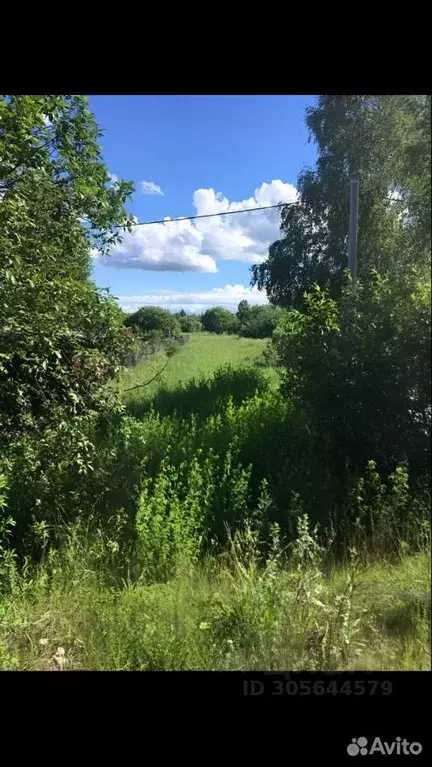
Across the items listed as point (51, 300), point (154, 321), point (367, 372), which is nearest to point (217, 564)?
point (367, 372)

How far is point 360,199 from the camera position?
7.40 feet

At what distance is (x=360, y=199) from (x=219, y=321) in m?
1.04

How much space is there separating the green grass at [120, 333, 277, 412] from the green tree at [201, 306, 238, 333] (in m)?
0.10

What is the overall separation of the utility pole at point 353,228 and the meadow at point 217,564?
0.81 m

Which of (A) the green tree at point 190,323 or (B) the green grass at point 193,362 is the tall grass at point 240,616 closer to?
(B) the green grass at point 193,362

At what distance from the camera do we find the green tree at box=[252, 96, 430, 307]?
1957 millimetres

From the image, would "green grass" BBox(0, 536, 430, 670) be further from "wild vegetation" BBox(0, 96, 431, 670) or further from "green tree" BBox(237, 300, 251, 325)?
"green tree" BBox(237, 300, 251, 325)

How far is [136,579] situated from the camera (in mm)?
2305
